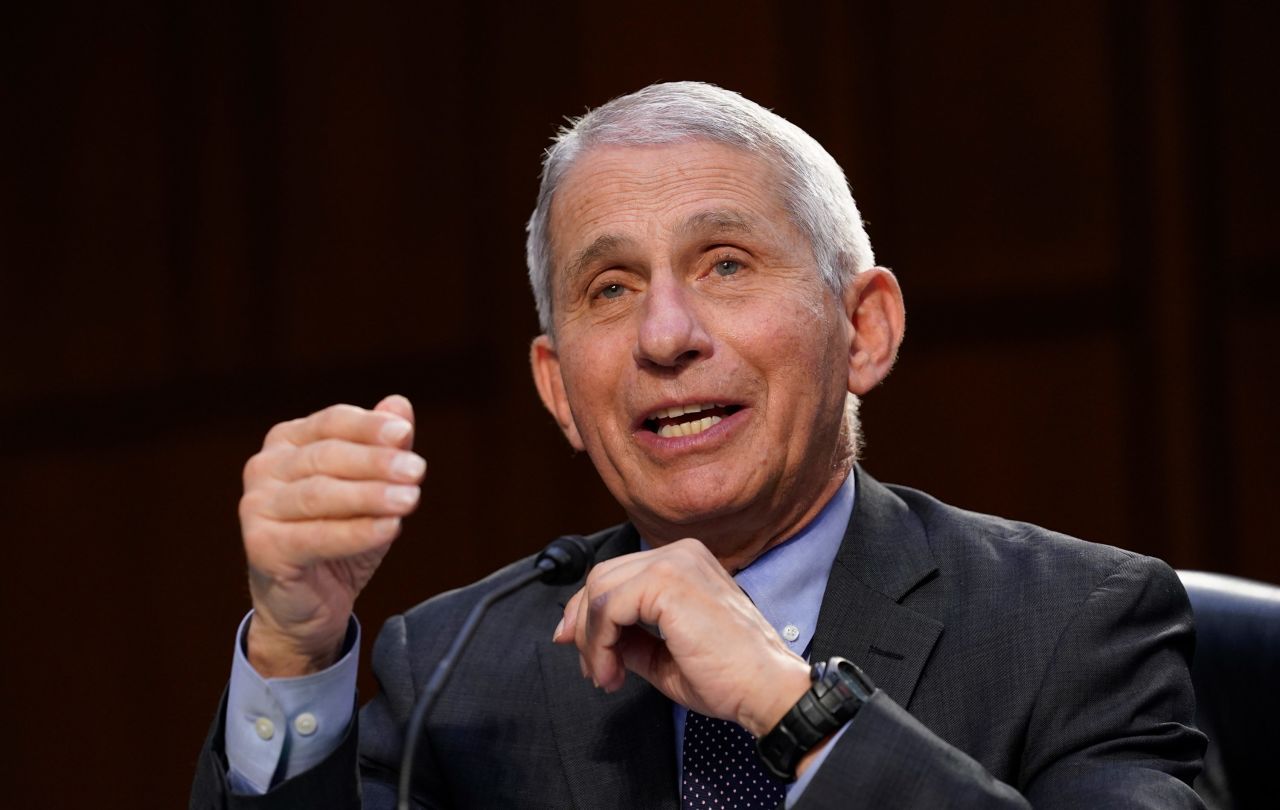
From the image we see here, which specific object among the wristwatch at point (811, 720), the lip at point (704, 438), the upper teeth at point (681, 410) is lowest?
the wristwatch at point (811, 720)

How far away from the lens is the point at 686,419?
1834mm

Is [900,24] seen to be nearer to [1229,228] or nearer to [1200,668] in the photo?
[1229,228]

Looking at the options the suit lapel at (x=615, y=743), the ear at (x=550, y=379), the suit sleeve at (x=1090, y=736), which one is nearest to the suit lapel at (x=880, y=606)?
the suit sleeve at (x=1090, y=736)

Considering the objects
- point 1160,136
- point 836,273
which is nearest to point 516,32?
point 1160,136

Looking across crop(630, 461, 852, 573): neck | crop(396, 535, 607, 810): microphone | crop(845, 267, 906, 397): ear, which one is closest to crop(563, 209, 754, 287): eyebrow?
crop(845, 267, 906, 397): ear

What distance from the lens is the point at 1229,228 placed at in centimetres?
279

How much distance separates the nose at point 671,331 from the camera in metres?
1.76

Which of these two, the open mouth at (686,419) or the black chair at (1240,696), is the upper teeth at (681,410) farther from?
the black chair at (1240,696)

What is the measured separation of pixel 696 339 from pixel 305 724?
2.08 ft

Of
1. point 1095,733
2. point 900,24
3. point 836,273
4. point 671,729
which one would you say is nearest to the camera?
point 1095,733

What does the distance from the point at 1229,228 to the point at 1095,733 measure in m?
1.49

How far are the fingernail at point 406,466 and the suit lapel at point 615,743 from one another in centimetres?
59

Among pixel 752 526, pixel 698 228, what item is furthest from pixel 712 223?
pixel 752 526

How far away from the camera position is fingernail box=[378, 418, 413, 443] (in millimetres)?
1396
